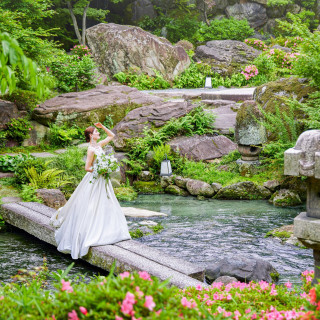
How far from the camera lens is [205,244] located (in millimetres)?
8266

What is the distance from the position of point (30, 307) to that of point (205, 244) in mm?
5764

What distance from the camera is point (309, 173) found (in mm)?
4070

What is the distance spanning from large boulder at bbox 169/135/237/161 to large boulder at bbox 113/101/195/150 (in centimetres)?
109

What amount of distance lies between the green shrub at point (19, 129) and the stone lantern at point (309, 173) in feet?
39.5

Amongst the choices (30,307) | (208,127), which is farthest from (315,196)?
(208,127)

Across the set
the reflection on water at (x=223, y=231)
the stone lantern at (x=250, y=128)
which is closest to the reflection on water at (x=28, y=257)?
the reflection on water at (x=223, y=231)

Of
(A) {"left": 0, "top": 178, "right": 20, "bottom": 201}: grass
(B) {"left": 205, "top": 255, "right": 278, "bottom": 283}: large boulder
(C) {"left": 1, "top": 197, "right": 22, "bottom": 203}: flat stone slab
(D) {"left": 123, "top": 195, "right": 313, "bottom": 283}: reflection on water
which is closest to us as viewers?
(B) {"left": 205, "top": 255, "right": 278, "bottom": 283}: large boulder

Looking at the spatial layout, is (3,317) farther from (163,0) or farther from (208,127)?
(163,0)

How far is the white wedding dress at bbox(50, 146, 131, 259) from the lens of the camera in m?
7.14

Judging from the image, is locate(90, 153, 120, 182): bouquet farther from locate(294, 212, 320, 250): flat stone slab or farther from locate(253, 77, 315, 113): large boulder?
locate(253, 77, 315, 113): large boulder

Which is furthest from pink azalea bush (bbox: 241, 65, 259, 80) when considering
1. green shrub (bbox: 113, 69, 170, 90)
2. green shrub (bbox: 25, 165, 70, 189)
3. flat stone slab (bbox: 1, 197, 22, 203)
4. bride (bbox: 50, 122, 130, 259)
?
bride (bbox: 50, 122, 130, 259)

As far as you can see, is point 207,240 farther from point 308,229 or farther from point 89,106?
point 89,106

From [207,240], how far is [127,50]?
662 inches

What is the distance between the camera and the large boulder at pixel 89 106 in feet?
50.5
